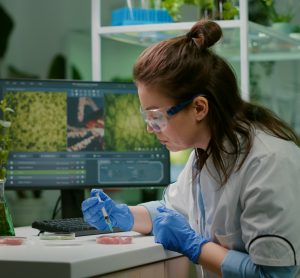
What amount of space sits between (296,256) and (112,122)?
1.02 meters

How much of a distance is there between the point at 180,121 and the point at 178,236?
0.29 m

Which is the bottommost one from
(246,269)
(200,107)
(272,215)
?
(246,269)

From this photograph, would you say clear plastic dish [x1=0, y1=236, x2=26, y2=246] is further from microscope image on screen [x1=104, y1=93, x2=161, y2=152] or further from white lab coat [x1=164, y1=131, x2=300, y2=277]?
microscope image on screen [x1=104, y1=93, x2=161, y2=152]

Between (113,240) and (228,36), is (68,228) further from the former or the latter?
(228,36)

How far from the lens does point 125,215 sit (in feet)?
6.32

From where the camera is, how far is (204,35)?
1755 mm

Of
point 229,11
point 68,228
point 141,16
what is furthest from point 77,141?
point 229,11

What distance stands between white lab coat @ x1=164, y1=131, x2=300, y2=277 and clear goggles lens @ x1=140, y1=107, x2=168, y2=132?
155 mm

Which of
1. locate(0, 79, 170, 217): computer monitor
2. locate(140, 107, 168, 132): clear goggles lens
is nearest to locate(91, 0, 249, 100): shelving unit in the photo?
locate(0, 79, 170, 217): computer monitor

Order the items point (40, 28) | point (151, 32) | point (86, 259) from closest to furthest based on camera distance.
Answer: point (86, 259) → point (151, 32) → point (40, 28)

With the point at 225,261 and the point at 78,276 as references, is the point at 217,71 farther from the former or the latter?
the point at 78,276

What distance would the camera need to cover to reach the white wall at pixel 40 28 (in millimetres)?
3344

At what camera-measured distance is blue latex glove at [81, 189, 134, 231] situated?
1.86 metres

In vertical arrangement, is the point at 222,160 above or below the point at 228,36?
below
